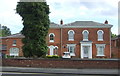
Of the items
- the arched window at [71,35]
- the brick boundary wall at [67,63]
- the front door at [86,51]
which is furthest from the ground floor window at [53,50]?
the brick boundary wall at [67,63]

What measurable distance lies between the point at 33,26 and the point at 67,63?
6.06 metres

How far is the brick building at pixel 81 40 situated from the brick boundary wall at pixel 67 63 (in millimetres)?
18413

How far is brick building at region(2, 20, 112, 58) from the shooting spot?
39.5 m

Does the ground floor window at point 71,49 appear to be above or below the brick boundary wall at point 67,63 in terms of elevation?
above

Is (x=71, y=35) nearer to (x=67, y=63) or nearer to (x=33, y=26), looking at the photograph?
(x=33, y=26)

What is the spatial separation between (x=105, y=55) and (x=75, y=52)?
20.6ft

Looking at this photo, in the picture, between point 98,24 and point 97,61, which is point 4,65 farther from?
point 98,24

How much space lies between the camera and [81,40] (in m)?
40.0

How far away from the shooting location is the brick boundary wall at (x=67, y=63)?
2045 cm

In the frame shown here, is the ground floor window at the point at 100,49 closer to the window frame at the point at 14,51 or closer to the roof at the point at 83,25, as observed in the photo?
the roof at the point at 83,25

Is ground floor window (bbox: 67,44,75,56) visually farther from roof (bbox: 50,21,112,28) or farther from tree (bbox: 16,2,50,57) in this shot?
tree (bbox: 16,2,50,57)

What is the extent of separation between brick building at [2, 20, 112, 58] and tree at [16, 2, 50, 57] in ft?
55.6

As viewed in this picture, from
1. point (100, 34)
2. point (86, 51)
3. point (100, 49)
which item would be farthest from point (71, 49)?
point (100, 34)

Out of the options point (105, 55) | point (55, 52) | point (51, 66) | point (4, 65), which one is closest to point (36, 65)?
point (51, 66)
